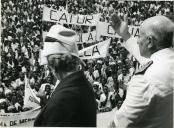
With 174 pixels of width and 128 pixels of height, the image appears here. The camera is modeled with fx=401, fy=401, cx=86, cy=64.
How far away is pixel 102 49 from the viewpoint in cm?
215

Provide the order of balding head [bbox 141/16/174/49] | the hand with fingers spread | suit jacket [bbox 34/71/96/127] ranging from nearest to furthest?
1. suit jacket [bbox 34/71/96/127]
2. balding head [bbox 141/16/174/49]
3. the hand with fingers spread

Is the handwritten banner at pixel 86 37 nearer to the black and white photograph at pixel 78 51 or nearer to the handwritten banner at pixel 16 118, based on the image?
the black and white photograph at pixel 78 51

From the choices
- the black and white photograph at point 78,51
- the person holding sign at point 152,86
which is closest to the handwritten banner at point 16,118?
the black and white photograph at point 78,51

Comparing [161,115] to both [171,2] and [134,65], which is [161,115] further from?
[171,2]

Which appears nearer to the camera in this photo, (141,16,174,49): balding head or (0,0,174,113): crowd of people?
(141,16,174,49): balding head

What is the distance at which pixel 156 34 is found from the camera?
1.38 metres

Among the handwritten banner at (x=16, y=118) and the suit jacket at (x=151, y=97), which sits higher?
the suit jacket at (x=151, y=97)

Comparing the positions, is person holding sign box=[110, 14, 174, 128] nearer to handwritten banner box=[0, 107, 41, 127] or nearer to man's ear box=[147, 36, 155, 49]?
man's ear box=[147, 36, 155, 49]

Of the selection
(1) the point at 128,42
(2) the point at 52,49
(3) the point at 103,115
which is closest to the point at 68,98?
(2) the point at 52,49

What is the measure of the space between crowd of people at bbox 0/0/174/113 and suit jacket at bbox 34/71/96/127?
701 millimetres

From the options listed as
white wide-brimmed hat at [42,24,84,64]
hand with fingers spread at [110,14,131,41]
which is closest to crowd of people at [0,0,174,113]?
hand with fingers spread at [110,14,131,41]

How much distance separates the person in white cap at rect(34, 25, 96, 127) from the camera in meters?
1.28

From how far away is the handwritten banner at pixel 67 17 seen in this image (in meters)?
2.09

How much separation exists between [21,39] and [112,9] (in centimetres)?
51
